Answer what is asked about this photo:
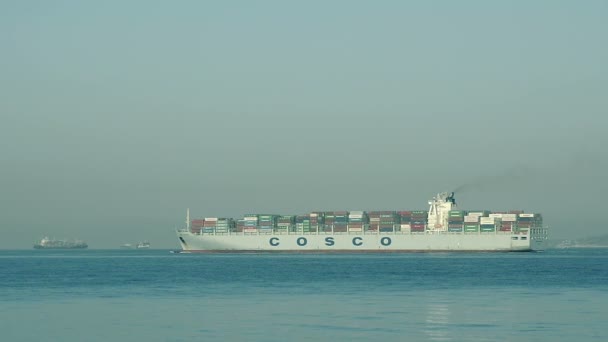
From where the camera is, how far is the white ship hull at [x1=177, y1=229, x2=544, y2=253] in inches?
5851

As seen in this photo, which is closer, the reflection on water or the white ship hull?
the reflection on water

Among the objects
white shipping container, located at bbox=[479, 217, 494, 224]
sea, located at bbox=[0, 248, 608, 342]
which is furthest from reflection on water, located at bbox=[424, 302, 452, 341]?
white shipping container, located at bbox=[479, 217, 494, 224]

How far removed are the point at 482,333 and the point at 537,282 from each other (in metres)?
35.7

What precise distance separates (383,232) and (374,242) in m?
2.27

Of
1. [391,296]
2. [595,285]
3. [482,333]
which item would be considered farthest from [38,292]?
[595,285]

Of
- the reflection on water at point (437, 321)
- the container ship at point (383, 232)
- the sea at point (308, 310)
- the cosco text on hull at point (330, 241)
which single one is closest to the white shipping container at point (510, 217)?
the container ship at point (383, 232)

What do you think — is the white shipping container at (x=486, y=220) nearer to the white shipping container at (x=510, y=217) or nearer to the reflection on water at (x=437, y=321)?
the white shipping container at (x=510, y=217)

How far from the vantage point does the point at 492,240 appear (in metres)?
149

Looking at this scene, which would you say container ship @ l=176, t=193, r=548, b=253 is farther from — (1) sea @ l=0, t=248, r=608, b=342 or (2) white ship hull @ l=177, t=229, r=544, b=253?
(1) sea @ l=0, t=248, r=608, b=342

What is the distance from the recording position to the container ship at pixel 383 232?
149 metres

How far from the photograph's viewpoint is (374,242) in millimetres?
149625

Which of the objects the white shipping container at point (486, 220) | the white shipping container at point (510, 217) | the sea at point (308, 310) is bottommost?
the sea at point (308, 310)

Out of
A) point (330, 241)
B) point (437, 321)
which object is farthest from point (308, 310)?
point (330, 241)

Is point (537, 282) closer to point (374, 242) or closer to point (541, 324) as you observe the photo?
point (541, 324)
